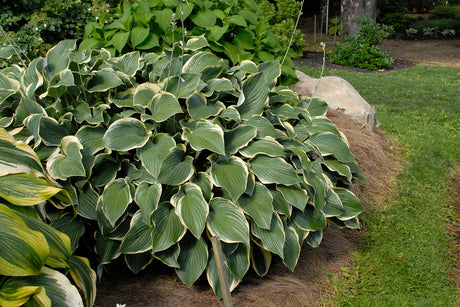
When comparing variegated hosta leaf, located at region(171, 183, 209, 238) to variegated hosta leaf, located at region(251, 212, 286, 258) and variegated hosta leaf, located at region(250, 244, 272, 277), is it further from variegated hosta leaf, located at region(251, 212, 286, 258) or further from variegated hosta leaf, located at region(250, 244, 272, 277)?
variegated hosta leaf, located at region(250, 244, 272, 277)

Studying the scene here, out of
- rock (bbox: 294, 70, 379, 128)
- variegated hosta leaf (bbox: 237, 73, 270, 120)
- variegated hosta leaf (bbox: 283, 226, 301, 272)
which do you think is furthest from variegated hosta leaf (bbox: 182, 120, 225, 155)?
rock (bbox: 294, 70, 379, 128)

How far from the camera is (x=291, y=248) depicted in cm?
253

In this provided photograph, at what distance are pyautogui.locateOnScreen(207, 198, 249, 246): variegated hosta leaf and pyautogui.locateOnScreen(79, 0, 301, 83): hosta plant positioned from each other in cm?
162

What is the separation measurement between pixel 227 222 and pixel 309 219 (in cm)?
61

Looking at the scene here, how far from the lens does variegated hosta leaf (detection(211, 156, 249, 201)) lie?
2316mm

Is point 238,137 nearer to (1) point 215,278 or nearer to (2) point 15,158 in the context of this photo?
(1) point 215,278

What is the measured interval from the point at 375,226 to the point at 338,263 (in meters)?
0.62

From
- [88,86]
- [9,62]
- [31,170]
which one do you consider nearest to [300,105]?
[88,86]

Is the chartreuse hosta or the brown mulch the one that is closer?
the chartreuse hosta

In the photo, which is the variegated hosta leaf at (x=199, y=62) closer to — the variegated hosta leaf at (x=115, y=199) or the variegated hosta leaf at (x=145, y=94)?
the variegated hosta leaf at (x=145, y=94)

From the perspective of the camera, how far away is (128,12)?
12.0ft

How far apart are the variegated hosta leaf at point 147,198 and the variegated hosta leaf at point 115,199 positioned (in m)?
0.06

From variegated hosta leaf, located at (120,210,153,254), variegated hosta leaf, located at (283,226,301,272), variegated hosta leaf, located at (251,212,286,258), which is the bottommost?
variegated hosta leaf, located at (283,226,301,272)

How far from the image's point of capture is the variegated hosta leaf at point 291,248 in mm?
2498
